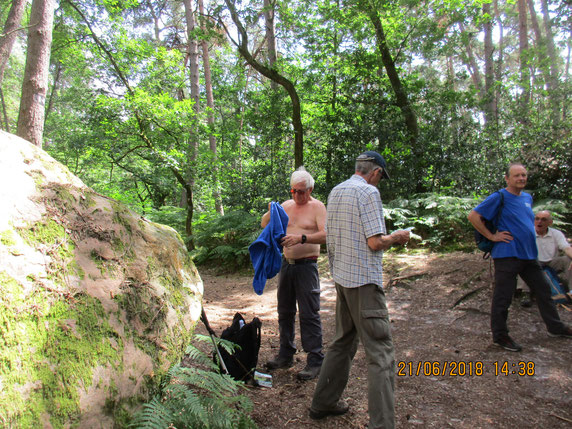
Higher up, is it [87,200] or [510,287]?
[87,200]

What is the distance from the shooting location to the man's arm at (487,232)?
13.5ft

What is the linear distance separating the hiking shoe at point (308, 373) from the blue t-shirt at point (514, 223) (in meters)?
2.52

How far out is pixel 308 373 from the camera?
3.66 metres

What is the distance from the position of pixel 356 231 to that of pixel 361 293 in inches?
18.8

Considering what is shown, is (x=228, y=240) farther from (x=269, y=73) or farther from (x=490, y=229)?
(x=490, y=229)

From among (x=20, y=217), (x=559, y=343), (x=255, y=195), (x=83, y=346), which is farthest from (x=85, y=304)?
(x=255, y=195)

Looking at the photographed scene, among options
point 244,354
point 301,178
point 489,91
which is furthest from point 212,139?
point 244,354

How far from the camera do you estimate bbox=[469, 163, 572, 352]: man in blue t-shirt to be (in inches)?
162

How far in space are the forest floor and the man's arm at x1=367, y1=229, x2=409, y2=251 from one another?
150 cm

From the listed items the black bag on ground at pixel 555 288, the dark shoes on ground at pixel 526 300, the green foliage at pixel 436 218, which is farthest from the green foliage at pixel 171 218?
the black bag on ground at pixel 555 288

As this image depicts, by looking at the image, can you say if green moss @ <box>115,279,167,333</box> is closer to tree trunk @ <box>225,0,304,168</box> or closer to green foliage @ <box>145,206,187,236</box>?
tree trunk @ <box>225,0,304,168</box>

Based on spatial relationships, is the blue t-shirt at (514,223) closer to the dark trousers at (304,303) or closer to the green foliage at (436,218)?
the dark trousers at (304,303)

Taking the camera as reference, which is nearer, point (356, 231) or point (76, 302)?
point (76, 302)

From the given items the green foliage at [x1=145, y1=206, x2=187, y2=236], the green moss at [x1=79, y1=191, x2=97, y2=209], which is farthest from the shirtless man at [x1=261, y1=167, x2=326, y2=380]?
the green foliage at [x1=145, y1=206, x2=187, y2=236]
